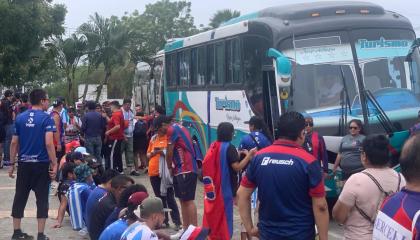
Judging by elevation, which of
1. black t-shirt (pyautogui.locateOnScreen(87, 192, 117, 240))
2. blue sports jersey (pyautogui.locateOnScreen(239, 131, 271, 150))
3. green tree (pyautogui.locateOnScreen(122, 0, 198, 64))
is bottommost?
black t-shirt (pyautogui.locateOnScreen(87, 192, 117, 240))

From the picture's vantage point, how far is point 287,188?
503cm

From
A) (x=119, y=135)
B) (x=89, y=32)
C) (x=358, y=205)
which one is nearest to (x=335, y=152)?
(x=358, y=205)

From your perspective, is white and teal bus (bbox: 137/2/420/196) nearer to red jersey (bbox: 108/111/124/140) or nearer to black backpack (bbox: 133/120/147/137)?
red jersey (bbox: 108/111/124/140)

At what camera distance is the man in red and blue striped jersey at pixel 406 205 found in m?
3.09

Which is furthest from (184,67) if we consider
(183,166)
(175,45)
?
(183,166)

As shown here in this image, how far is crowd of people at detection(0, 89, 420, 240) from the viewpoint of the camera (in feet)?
16.0

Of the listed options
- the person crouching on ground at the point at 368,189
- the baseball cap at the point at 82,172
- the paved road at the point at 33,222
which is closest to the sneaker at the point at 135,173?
the paved road at the point at 33,222

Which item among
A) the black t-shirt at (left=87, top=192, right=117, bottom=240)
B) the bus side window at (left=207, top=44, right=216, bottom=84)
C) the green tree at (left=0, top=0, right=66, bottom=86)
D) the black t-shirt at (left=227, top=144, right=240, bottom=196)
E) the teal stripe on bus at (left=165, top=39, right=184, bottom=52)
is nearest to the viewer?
the black t-shirt at (left=87, top=192, right=117, bottom=240)

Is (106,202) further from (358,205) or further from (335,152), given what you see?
(335,152)

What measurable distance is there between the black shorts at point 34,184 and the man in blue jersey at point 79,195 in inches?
24.6

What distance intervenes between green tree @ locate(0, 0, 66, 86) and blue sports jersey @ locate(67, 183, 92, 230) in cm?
1623

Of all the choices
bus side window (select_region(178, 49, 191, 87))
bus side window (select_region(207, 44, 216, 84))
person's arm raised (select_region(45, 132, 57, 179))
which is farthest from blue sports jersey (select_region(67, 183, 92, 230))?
bus side window (select_region(178, 49, 191, 87))

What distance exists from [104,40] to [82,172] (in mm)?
29343

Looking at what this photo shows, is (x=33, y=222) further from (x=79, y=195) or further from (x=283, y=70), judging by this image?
(x=283, y=70)
